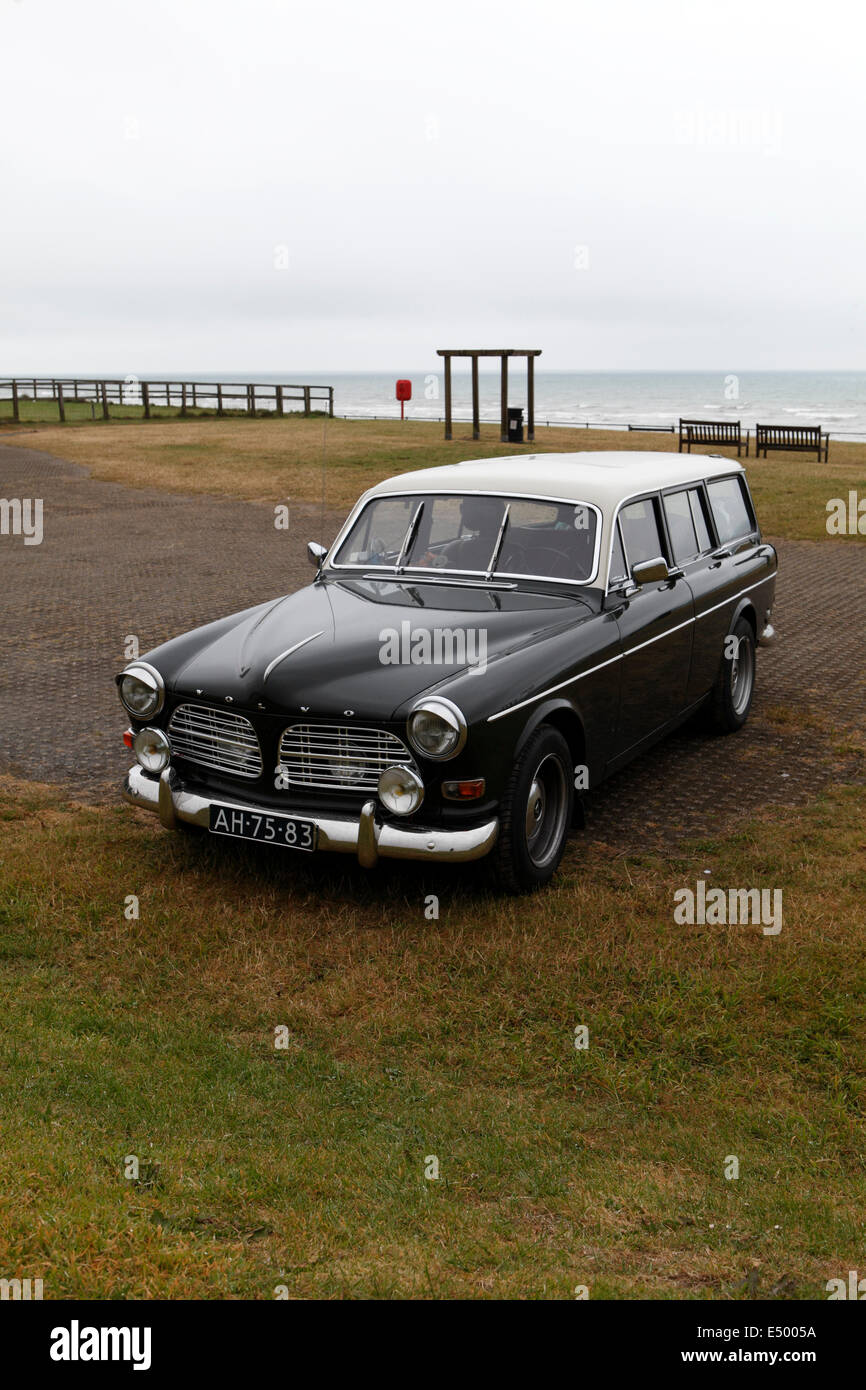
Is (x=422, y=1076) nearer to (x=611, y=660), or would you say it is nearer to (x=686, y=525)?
(x=611, y=660)

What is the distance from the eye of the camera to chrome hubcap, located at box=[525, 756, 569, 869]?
5684 mm

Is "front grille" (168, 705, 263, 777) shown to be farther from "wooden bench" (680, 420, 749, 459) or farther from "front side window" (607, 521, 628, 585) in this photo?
"wooden bench" (680, 420, 749, 459)

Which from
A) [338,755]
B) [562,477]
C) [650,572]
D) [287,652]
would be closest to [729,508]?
[562,477]

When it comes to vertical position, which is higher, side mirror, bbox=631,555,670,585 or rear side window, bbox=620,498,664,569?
rear side window, bbox=620,498,664,569

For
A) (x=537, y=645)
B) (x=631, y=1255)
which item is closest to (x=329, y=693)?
(x=537, y=645)

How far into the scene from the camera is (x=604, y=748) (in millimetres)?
6328

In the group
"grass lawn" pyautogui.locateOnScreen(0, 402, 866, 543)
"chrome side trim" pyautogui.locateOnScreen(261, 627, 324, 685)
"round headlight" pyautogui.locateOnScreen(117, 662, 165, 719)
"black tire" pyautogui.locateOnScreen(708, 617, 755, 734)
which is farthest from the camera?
"grass lawn" pyautogui.locateOnScreen(0, 402, 866, 543)

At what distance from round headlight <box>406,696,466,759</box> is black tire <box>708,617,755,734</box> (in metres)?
3.48

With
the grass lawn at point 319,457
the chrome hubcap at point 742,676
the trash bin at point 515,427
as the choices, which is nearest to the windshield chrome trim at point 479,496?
the chrome hubcap at point 742,676

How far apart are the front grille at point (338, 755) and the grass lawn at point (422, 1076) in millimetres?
581

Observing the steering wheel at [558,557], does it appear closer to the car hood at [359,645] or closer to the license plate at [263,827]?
the car hood at [359,645]

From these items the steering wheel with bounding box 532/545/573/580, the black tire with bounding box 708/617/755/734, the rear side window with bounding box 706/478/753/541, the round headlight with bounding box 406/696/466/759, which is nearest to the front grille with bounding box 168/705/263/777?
the round headlight with bounding box 406/696/466/759

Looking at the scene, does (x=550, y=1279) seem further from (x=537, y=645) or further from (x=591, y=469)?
(x=591, y=469)

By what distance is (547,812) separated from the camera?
230 inches
